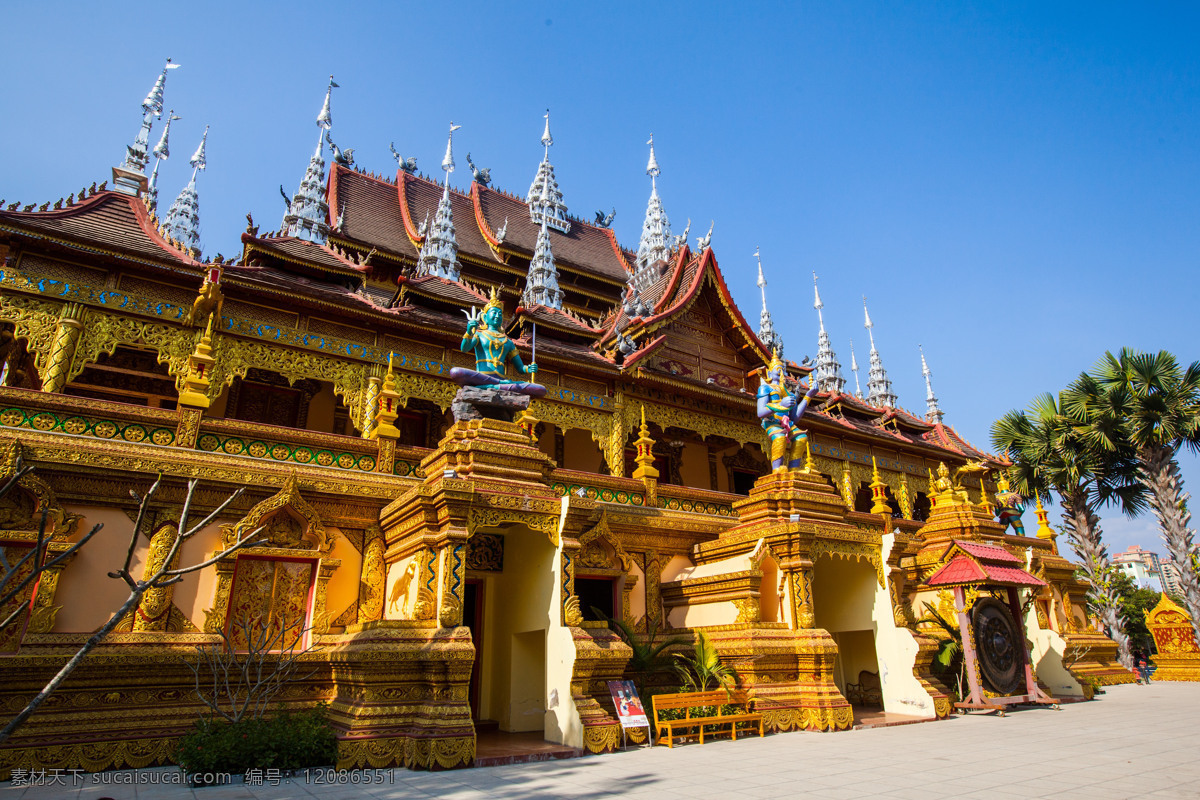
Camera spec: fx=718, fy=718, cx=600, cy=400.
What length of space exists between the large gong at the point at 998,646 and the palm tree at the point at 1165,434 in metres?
10.2

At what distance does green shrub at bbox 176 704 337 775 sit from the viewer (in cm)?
596

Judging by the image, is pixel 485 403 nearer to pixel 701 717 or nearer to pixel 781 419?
pixel 701 717

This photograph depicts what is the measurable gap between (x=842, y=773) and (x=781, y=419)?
6.48 meters

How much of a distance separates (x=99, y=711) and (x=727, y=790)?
5986 millimetres

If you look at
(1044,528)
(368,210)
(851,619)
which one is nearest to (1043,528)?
(1044,528)

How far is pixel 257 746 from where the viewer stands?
239 inches

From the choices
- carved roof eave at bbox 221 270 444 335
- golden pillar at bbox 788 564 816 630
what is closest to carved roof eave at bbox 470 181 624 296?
carved roof eave at bbox 221 270 444 335

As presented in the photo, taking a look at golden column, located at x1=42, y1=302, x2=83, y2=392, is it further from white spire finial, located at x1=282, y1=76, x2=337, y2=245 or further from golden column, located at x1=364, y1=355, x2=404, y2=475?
white spire finial, located at x1=282, y1=76, x2=337, y2=245

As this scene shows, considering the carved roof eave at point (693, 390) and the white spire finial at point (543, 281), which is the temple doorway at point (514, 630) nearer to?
the carved roof eave at point (693, 390)

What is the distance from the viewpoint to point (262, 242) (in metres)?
11.6

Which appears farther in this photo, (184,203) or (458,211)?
(184,203)

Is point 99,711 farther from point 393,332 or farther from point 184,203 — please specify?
point 184,203

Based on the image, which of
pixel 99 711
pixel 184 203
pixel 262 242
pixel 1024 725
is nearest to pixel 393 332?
pixel 262 242

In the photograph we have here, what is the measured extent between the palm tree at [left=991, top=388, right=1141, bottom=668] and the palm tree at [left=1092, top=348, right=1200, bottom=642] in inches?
26.7
